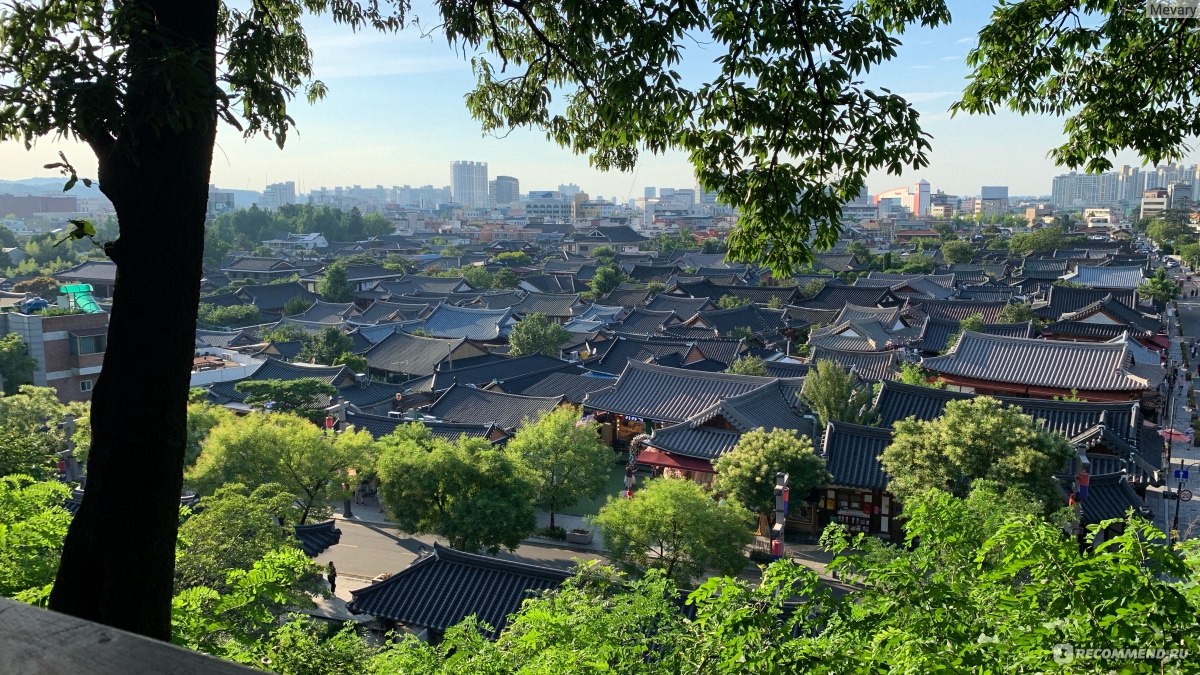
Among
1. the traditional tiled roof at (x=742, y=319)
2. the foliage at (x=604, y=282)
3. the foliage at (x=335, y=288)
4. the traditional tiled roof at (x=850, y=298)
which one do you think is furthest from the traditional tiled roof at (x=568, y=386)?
the foliage at (x=335, y=288)

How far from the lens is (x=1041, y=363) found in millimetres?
26062

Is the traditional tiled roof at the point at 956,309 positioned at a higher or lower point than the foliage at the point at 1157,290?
lower

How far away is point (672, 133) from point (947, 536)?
3315 millimetres

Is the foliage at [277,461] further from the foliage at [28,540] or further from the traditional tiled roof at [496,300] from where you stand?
the traditional tiled roof at [496,300]

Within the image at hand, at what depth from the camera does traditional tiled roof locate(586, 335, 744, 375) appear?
32.5 metres

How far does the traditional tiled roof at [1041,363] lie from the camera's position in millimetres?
24672

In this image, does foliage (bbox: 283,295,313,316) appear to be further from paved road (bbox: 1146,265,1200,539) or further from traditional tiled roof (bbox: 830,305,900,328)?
paved road (bbox: 1146,265,1200,539)

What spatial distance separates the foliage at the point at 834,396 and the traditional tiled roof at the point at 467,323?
69.6ft

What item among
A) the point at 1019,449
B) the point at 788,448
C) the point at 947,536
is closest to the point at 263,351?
the point at 788,448

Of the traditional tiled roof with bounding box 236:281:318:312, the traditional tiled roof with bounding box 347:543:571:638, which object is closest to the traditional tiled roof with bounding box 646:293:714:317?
the traditional tiled roof with bounding box 236:281:318:312

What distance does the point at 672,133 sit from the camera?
178 inches

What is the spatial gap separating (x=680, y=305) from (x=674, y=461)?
2559cm

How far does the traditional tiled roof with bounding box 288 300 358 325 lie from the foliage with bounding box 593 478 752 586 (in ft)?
112

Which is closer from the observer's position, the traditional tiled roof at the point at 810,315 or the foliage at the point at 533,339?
the foliage at the point at 533,339
